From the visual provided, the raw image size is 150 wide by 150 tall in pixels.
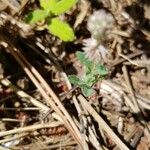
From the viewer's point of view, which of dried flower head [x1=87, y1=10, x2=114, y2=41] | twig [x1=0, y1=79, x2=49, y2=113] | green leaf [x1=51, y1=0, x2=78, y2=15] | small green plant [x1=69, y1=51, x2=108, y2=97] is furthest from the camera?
twig [x1=0, y1=79, x2=49, y2=113]

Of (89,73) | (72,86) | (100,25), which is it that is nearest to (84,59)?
(89,73)

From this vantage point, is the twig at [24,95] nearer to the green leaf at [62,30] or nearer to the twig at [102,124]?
the twig at [102,124]

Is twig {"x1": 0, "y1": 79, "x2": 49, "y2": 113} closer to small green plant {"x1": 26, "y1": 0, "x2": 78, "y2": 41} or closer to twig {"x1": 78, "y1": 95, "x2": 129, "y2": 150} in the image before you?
twig {"x1": 78, "y1": 95, "x2": 129, "y2": 150}

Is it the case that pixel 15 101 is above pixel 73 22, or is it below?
below

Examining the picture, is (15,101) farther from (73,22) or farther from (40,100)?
(73,22)

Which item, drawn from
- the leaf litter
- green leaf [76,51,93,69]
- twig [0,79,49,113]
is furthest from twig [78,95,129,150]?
green leaf [76,51,93,69]

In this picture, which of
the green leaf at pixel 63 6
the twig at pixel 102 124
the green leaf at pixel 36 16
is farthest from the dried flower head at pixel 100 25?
the twig at pixel 102 124

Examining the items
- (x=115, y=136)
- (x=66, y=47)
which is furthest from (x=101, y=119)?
(x=66, y=47)
